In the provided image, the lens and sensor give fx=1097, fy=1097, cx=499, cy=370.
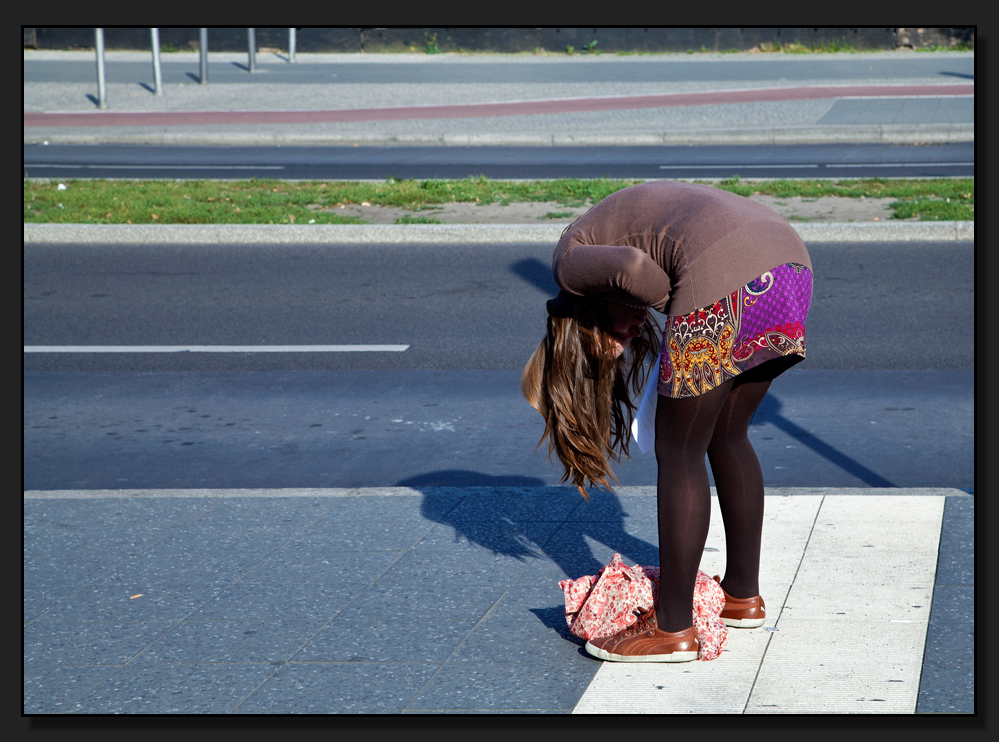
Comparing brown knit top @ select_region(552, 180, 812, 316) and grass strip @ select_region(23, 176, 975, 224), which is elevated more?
grass strip @ select_region(23, 176, 975, 224)

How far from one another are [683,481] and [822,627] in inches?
32.2

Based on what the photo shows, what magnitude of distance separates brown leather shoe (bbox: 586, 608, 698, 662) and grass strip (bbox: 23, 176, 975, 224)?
28.1 feet

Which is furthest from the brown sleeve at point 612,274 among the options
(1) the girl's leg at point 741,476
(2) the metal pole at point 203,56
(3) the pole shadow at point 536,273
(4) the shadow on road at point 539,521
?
(2) the metal pole at point 203,56

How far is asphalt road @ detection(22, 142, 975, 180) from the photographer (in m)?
14.7

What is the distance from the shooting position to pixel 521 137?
18250 mm

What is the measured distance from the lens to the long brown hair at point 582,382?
10.5 feet

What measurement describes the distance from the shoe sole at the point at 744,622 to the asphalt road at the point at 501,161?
11097mm

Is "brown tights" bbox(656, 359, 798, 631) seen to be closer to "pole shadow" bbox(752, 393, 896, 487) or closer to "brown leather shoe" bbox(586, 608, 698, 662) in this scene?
"brown leather shoe" bbox(586, 608, 698, 662)

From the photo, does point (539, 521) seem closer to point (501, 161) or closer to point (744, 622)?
point (744, 622)

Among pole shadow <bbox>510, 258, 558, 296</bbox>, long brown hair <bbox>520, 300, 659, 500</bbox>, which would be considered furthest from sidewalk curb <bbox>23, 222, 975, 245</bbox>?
long brown hair <bbox>520, 300, 659, 500</bbox>

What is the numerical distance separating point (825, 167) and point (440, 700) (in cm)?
1342

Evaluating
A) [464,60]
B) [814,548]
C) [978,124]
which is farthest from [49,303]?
[464,60]

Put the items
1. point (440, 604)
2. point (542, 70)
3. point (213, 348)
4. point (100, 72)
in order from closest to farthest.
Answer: point (440, 604) → point (213, 348) → point (100, 72) → point (542, 70)

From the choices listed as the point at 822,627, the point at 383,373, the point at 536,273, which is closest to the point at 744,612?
the point at 822,627
